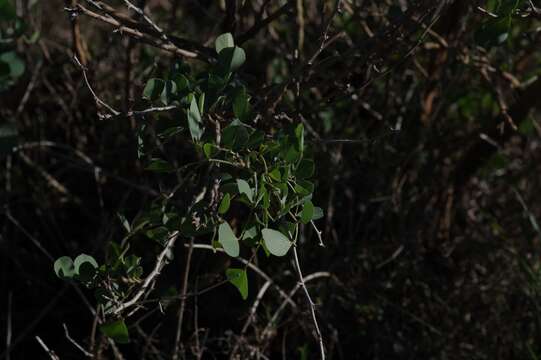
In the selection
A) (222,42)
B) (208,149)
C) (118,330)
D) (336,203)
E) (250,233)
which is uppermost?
(222,42)

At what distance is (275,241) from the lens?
3.65 ft

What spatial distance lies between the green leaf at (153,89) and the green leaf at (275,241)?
10.2 inches

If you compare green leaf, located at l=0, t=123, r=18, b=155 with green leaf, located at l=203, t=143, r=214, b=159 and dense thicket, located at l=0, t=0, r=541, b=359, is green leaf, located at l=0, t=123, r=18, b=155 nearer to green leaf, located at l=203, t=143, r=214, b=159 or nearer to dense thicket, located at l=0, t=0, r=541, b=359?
dense thicket, located at l=0, t=0, r=541, b=359

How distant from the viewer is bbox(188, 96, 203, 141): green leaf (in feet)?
3.54

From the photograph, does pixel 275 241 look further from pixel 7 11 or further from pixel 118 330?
pixel 7 11

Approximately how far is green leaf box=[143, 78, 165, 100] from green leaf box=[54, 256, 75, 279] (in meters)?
0.28

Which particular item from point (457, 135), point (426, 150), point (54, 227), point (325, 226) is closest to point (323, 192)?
point (325, 226)

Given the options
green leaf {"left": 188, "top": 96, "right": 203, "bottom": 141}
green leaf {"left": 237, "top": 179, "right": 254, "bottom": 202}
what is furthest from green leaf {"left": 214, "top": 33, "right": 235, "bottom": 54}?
green leaf {"left": 237, "top": 179, "right": 254, "bottom": 202}

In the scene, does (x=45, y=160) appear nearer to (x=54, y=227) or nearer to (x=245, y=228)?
(x=54, y=227)

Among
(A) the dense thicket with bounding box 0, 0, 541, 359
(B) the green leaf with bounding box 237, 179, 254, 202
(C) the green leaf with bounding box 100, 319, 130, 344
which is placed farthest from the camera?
(A) the dense thicket with bounding box 0, 0, 541, 359

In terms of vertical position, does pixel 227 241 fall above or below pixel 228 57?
below

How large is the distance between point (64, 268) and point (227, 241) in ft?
0.91

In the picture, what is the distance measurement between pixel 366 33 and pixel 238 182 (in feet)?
2.51

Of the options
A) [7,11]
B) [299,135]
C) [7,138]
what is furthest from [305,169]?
[7,138]
